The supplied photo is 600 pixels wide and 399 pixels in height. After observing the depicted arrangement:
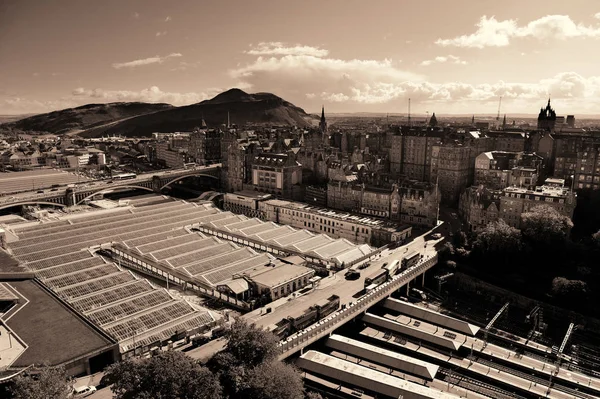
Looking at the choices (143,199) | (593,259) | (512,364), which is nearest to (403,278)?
(512,364)

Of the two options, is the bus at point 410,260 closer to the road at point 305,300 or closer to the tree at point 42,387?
the road at point 305,300

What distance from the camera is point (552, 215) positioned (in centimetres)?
8588

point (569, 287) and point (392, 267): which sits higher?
point (392, 267)

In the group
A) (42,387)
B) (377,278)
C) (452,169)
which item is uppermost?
(452,169)

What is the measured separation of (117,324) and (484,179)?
98.8 m

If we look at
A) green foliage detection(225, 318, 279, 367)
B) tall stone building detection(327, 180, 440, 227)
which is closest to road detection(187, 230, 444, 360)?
green foliage detection(225, 318, 279, 367)

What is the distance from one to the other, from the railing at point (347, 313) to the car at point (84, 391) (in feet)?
71.0

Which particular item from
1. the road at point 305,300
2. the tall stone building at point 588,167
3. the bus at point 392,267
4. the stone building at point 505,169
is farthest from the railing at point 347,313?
the tall stone building at point 588,167

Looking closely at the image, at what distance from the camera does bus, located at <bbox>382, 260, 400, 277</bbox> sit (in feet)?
268

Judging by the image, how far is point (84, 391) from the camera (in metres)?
47.9

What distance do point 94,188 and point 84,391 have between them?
98.9 metres

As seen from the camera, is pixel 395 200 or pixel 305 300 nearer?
pixel 305 300

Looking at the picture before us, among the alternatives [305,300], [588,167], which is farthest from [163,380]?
[588,167]

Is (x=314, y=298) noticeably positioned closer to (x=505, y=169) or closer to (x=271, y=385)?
(x=271, y=385)
